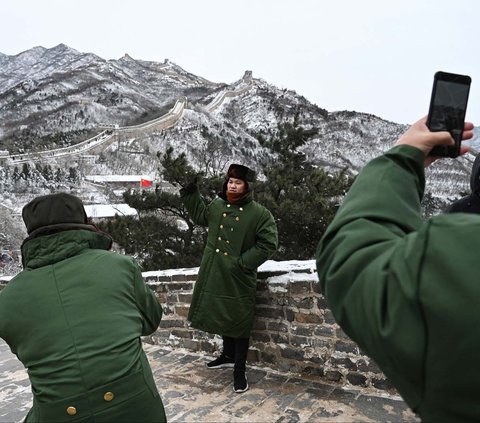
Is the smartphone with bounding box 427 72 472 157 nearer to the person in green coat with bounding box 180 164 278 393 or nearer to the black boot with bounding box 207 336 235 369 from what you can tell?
the person in green coat with bounding box 180 164 278 393

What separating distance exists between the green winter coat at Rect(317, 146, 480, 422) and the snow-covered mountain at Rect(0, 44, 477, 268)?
2143 centimetres

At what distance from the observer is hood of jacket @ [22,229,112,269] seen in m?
1.75

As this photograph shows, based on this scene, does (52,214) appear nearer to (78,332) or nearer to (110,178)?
(78,332)

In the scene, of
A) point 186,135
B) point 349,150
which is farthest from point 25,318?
point 349,150

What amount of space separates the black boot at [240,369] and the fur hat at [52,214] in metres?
2.02

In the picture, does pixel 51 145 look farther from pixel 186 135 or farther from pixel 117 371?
pixel 117 371

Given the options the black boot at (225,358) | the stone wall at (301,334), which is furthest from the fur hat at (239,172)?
the black boot at (225,358)

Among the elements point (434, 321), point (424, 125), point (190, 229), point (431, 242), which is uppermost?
point (424, 125)

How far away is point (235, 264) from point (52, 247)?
1827 millimetres

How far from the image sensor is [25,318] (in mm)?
1667

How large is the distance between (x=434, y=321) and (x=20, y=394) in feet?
12.4

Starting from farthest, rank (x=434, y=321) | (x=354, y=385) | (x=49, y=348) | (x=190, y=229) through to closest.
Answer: (x=190, y=229), (x=354, y=385), (x=49, y=348), (x=434, y=321)

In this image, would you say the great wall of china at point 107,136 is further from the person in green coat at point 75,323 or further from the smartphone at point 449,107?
the smartphone at point 449,107

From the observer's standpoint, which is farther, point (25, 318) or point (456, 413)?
point (25, 318)
